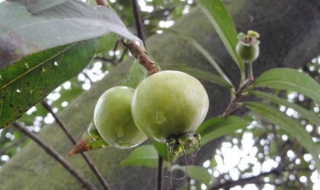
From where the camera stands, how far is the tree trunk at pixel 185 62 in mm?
1124

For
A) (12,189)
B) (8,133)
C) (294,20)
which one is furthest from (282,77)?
(8,133)

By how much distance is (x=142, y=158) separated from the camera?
111 centimetres

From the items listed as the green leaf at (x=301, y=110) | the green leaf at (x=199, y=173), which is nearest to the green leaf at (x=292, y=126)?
the green leaf at (x=301, y=110)

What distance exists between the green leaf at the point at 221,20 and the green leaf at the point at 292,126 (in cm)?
14

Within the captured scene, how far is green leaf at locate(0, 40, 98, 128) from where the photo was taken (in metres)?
0.57

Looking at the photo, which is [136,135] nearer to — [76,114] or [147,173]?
[147,173]

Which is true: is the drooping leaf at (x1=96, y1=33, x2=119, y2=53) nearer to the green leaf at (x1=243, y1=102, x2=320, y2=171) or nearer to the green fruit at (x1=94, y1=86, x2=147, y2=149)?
the green fruit at (x1=94, y1=86, x2=147, y2=149)

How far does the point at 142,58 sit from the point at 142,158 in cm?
52

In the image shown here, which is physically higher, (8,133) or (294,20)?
(294,20)

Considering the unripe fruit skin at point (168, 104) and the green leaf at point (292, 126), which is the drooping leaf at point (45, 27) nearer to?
the unripe fruit skin at point (168, 104)

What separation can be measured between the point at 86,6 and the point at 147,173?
74cm

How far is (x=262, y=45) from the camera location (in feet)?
4.50

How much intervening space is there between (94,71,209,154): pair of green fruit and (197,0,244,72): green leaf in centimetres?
47

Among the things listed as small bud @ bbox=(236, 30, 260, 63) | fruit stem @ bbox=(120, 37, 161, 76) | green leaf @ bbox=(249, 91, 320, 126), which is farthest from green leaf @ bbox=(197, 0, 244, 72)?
fruit stem @ bbox=(120, 37, 161, 76)
